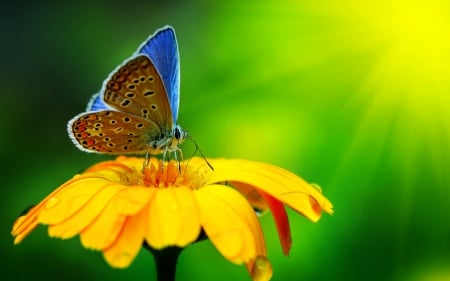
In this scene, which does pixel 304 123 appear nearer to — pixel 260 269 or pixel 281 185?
pixel 281 185

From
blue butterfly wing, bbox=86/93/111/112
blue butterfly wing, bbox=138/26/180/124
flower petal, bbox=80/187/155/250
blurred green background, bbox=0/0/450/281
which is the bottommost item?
blurred green background, bbox=0/0/450/281

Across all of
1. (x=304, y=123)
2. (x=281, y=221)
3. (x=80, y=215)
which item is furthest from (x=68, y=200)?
(x=304, y=123)

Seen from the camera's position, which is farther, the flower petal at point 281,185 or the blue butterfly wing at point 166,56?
the blue butterfly wing at point 166,56

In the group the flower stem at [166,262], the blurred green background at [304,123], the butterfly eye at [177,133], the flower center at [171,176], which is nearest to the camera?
the flower stem at [166,262]

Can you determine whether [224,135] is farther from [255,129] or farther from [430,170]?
[430,170]

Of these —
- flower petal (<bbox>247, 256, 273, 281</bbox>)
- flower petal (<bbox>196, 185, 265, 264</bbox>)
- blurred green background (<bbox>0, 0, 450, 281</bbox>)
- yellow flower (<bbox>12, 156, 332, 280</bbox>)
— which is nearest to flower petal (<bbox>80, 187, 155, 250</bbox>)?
yellow flower (<bbox>12, 156, 332, 280</bbox>)

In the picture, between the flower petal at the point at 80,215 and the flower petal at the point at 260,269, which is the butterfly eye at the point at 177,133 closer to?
the flower petal at the point at 80,215

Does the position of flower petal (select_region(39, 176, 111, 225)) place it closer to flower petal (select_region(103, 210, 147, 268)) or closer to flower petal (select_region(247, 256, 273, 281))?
flower petal (select_region(103, 210, 147, 268))

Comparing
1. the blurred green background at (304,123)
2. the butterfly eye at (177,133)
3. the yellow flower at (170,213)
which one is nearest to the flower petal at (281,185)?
the yellow flower at (170,213)
